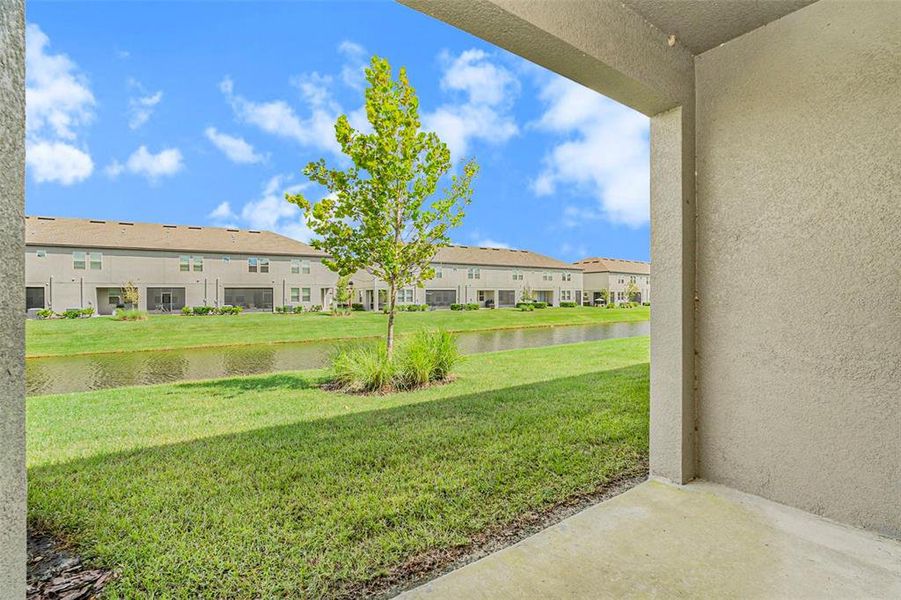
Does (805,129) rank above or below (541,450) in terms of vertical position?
above

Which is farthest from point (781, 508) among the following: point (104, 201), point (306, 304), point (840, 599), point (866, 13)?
point (104, 201)

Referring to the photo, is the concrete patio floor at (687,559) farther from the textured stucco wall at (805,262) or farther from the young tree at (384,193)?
the young tree at (384,193)

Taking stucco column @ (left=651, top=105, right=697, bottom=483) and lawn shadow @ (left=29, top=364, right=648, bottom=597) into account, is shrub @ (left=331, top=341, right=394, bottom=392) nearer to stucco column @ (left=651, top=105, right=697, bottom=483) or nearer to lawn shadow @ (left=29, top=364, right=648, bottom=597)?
Answer: lawn shadow @ (left=29, top=364, right=648, bottom=597)

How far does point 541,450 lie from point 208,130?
25160 mm

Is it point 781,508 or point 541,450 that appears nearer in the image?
point 781,508

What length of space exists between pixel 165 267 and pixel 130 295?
3167 mm

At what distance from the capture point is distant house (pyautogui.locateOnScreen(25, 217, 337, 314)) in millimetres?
22438

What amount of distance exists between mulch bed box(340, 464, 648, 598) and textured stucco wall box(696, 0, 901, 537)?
97cm

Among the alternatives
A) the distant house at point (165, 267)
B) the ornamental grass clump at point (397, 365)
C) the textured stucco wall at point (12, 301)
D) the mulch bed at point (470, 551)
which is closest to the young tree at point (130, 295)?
the distant house at point (165, 267)

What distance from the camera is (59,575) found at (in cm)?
200

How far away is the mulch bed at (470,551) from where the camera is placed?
1.86 metres

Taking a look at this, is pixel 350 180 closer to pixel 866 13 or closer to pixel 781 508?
pixel 866 13

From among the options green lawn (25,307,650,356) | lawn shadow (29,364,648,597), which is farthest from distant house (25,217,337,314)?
lawn shadow (29,364,648,597)

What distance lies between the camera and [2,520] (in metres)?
0.95
